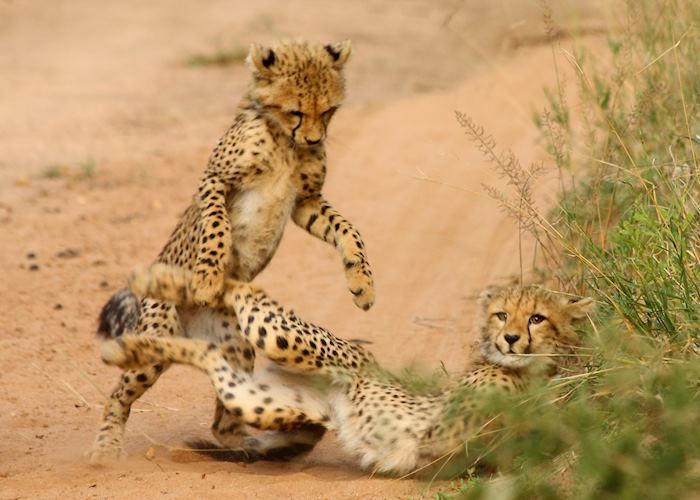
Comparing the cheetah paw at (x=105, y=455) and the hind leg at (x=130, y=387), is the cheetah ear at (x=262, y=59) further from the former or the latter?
the cheetah paw at (x=105, y=455)

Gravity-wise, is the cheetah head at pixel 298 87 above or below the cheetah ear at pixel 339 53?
below

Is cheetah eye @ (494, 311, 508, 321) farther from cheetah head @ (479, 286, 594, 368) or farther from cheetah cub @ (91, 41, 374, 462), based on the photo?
cheetah cub @ (91, 41, 374, 462)

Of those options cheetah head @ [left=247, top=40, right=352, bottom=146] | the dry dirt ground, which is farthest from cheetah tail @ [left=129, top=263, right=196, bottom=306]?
cheetah head @ [left=247, top=40, right=352, bottom=146]

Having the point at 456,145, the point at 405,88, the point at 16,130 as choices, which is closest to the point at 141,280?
the point at 456,145

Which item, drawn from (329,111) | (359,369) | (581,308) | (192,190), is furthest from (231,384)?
(192,190)

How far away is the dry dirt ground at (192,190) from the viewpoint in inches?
197

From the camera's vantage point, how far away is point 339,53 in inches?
207

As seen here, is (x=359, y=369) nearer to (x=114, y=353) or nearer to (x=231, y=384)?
(x=231, y=384)

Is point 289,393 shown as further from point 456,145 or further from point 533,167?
point 456,145

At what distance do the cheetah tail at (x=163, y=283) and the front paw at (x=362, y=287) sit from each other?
2.08 feet

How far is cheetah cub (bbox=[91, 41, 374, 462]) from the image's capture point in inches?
194

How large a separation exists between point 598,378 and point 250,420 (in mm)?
1258

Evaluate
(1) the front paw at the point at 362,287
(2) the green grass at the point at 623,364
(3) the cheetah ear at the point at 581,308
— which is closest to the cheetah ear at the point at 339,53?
(2) the green grass at the point at 623,364

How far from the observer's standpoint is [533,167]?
16.5 ft
